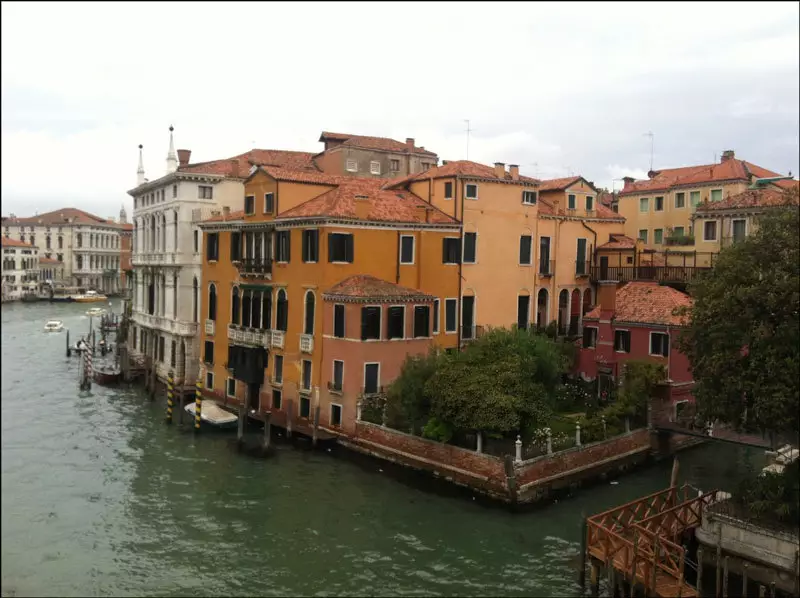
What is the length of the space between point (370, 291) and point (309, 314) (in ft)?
8.90

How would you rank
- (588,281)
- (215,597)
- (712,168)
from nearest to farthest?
(215,597) → (588,281) → (712,168)

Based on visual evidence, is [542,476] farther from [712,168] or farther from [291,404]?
[712,168]

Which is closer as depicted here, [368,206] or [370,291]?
[370,291]

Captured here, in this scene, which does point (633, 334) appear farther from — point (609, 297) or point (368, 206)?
point (368, 206)

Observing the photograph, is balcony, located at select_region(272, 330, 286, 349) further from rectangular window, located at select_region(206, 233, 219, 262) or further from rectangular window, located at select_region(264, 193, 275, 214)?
rectangular window, located at select_region(206, 233, 219, 262)

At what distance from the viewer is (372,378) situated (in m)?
23.9

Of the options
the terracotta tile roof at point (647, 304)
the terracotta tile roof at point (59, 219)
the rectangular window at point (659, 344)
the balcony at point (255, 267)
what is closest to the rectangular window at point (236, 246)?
the balcony at point (255, 267)

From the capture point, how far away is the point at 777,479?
1491 centimetres

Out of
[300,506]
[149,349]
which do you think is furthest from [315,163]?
[300,506]

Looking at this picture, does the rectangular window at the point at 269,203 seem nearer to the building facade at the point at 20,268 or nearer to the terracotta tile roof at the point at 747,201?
the terracotta tile roof at the point at 747,201

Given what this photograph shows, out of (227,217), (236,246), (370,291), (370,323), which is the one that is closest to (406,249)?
(370,291)

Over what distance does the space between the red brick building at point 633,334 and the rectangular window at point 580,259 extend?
3877 millimetres

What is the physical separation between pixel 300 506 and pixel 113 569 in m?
5.03

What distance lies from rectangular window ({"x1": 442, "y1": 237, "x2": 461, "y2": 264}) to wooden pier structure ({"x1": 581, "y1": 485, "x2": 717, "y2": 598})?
44.5 ft
